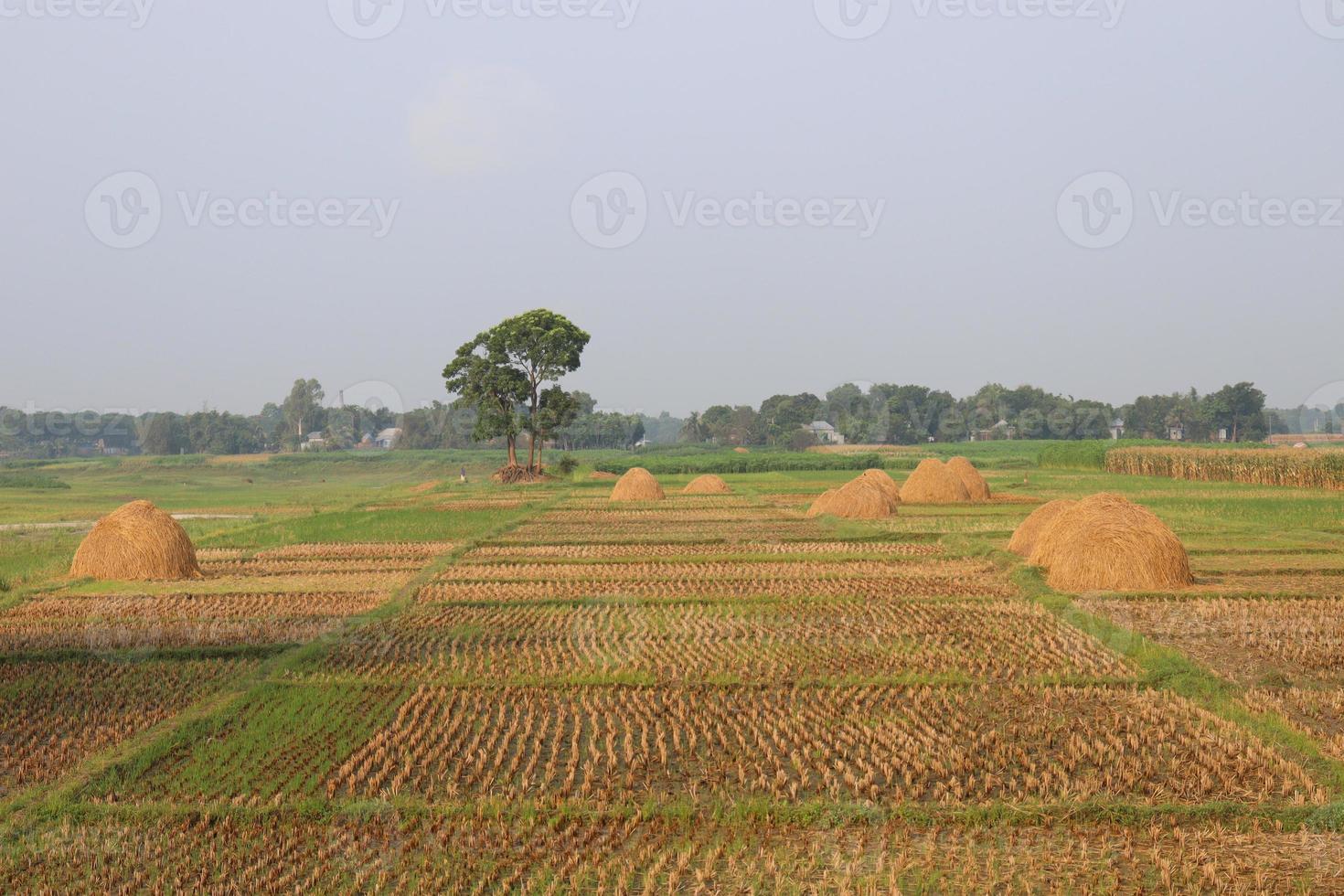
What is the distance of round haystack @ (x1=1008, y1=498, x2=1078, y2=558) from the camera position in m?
18.4

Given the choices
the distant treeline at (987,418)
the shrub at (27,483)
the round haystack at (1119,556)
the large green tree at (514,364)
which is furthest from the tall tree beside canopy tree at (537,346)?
the distant treeline at (987,418)

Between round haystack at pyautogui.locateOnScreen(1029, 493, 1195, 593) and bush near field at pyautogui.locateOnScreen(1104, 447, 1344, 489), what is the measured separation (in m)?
25.7

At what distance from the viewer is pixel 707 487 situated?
39344 millimetres

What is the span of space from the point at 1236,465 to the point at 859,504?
22.8m

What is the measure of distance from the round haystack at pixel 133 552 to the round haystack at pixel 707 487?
2357 centimetres

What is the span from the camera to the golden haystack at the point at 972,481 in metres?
32.4

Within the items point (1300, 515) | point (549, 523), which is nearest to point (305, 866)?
point (549, 523)

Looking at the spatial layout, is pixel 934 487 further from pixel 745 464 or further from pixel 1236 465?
pixel 745 464

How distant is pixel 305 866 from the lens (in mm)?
5973

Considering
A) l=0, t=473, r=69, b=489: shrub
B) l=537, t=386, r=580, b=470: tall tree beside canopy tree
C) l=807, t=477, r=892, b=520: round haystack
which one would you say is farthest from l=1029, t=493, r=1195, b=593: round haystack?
l=0, t=473, r=69, b=489: shrub

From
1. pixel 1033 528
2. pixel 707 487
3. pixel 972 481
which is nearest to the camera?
pixel 1033 528

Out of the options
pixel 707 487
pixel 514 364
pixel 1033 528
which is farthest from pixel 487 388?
pixel 1033 528

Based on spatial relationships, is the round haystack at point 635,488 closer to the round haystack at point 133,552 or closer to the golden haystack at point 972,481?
the golden haystack at point 972,481

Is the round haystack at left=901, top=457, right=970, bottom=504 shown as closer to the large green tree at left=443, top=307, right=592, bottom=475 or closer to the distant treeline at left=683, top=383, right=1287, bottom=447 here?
the large green tree at left=443, top=307, right=592, bottom=475
